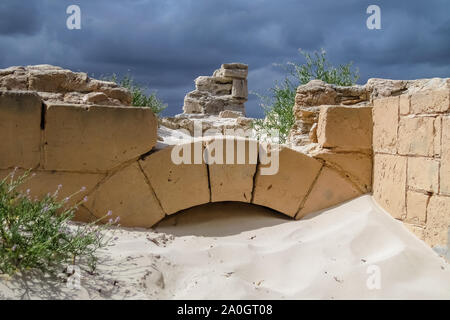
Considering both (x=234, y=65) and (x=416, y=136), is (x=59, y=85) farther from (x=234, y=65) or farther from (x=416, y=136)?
(x=234, y=65)

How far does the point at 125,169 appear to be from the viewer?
3645 mm

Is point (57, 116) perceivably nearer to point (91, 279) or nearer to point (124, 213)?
point (124, 213)

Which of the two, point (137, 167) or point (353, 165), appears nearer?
point (137, 167)

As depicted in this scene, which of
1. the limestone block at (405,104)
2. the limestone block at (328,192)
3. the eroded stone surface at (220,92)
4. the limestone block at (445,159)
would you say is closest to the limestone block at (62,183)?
the limestone block at (328,192)

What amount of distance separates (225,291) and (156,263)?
23.5 inches

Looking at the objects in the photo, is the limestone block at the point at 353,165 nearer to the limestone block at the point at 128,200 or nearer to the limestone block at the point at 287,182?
the limestone block at the point at 287,182

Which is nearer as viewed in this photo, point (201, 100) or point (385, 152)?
point (385, 152)

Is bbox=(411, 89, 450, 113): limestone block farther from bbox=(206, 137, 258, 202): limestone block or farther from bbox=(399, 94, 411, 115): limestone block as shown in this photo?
bbox=(206, 137, 258, 202): limestone block

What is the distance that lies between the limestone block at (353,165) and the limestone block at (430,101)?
0.79 meters

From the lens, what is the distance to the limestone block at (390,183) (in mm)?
3404

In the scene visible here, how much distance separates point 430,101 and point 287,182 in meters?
1.42

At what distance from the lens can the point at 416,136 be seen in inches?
127

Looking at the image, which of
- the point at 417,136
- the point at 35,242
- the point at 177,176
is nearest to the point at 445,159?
the point at 417,136
